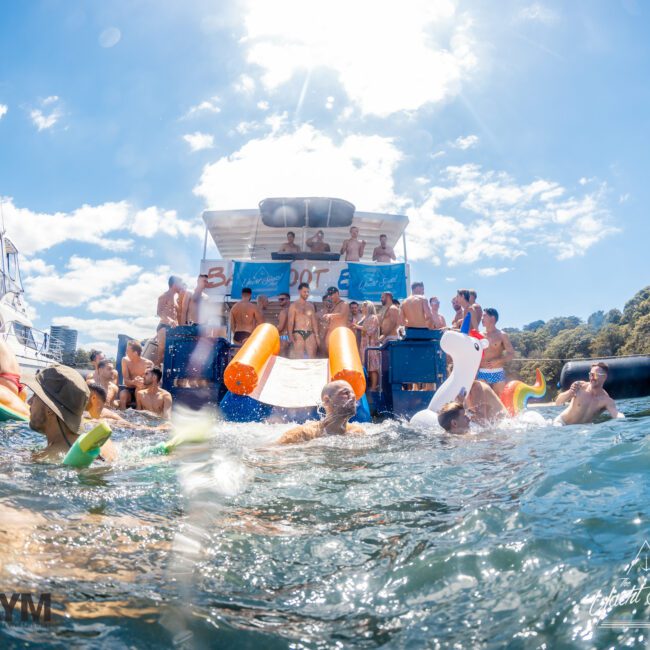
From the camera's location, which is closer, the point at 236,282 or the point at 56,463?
the point at 56,463

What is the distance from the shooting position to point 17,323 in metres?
15.2

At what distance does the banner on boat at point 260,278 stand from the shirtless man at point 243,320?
89.8 inches

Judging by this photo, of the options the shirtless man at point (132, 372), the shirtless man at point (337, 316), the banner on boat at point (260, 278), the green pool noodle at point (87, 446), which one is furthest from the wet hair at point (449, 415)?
the banner on boat at point (260, 278)

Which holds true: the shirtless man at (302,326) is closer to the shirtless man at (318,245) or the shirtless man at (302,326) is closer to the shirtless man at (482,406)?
the shirtless man at (482,406)

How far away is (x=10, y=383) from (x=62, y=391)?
1.52 meters

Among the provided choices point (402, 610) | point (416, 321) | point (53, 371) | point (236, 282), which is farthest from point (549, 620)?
point (236, 282)

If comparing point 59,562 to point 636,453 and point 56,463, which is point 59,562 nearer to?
point 56,463

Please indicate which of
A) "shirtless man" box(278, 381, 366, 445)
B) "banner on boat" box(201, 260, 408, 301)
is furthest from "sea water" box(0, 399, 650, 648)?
"banner on boat" box(201, 260, 408, 301)

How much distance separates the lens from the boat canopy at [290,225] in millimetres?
11336

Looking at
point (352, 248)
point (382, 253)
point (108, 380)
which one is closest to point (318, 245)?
point (352, 248)

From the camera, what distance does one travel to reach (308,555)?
1748 millimetres

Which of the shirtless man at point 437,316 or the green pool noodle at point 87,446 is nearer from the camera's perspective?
the green pool noodle at point 87,446

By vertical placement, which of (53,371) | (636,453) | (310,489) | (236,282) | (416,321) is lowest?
(310,489)

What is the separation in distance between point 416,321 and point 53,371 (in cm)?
531
